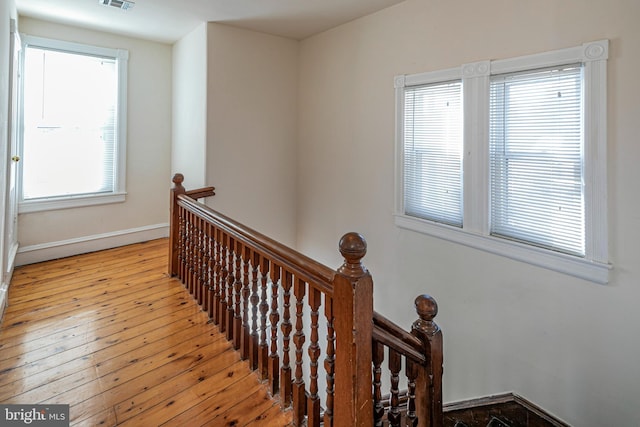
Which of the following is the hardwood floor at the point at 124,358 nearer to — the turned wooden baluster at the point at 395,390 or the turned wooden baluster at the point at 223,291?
the turned wooden baluster at the point at 223,291

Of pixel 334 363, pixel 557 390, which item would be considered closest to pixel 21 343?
pixel 334 363

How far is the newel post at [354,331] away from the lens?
4.17 feet

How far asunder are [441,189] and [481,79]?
35.5 inches

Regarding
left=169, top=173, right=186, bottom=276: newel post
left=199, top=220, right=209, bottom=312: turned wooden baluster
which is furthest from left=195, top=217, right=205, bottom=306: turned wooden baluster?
left=169, top=173, right=186, bottom=276: newel post

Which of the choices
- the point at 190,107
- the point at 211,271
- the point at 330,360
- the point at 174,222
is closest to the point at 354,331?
the point at 330,360

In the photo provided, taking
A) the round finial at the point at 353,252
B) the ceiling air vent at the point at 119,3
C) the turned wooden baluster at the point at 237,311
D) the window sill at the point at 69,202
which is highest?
the ceiling air vent at the point at 119,3

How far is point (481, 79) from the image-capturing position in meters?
2.64

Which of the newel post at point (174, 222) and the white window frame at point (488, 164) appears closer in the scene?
the white window frame at point (488, 164)

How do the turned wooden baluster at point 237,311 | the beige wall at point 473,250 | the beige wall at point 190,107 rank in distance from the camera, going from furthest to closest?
the beige wall at point 190,107
the turned wooden baluster at point 237,311
the beige wall at point 473,250

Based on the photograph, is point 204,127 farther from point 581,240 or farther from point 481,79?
point 581,240

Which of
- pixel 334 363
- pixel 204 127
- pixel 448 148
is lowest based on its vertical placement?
pixel 334 363

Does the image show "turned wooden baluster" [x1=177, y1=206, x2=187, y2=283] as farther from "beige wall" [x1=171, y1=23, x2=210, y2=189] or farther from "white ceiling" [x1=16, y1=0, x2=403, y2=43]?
"white ceiling" [x1=16, y1=0, x2=403, y2=43]

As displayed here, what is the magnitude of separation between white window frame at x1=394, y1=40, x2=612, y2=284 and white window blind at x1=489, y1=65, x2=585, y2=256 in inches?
1.9

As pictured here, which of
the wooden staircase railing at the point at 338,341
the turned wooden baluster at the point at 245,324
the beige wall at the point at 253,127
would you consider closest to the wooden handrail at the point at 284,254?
the wooden staircase railing at the point at 338,341
